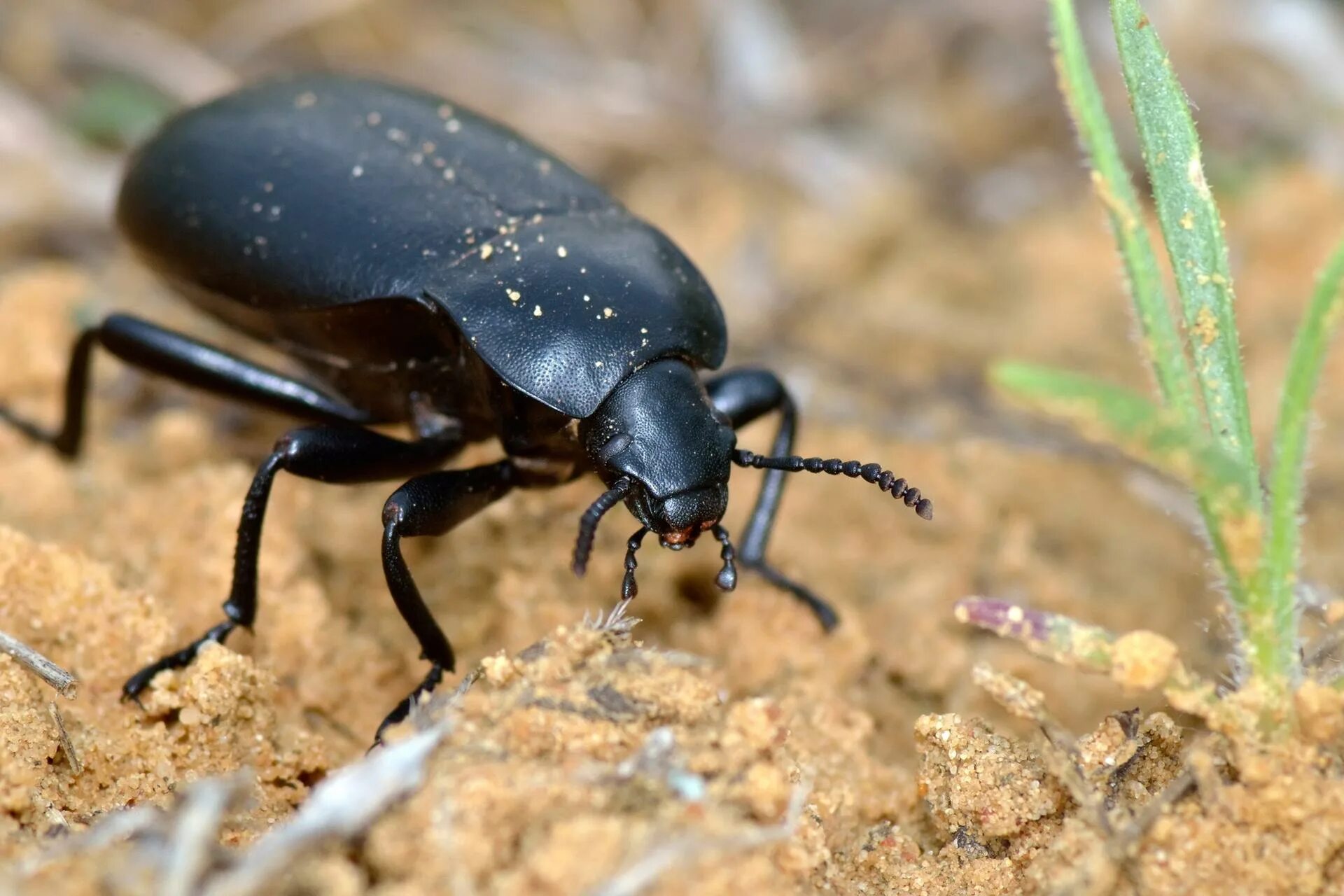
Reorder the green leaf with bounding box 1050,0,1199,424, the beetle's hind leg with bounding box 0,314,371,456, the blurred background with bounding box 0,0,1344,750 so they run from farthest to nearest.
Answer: the blurred background with bounding box 0,0,1344,750 < the beetle's hind leg with bounding box 0,314,371,456 < the green leaf with bounding box 1050,0,1199,424

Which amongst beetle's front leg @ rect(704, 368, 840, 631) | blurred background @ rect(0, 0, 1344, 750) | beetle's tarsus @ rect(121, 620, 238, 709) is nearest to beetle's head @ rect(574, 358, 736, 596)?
beetle's front leg @ rect(704, 368, 840, 631)

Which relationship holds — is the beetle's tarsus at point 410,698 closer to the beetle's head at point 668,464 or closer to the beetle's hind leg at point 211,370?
the beetle's head at point 668,464

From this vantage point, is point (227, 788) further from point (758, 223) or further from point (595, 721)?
point (758, 223)

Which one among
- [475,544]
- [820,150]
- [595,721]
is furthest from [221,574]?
[820,150]

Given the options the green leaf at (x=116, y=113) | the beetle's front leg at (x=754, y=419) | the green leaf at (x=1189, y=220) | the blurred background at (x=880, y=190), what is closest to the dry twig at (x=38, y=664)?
the blurred background at (x=880, y=190)

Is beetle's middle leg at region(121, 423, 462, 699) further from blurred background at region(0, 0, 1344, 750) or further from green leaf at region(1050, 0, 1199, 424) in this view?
green leaf at region(1050, 0, 1199, 424)

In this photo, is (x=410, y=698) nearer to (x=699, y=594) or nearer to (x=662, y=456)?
(x=662, y=456)
